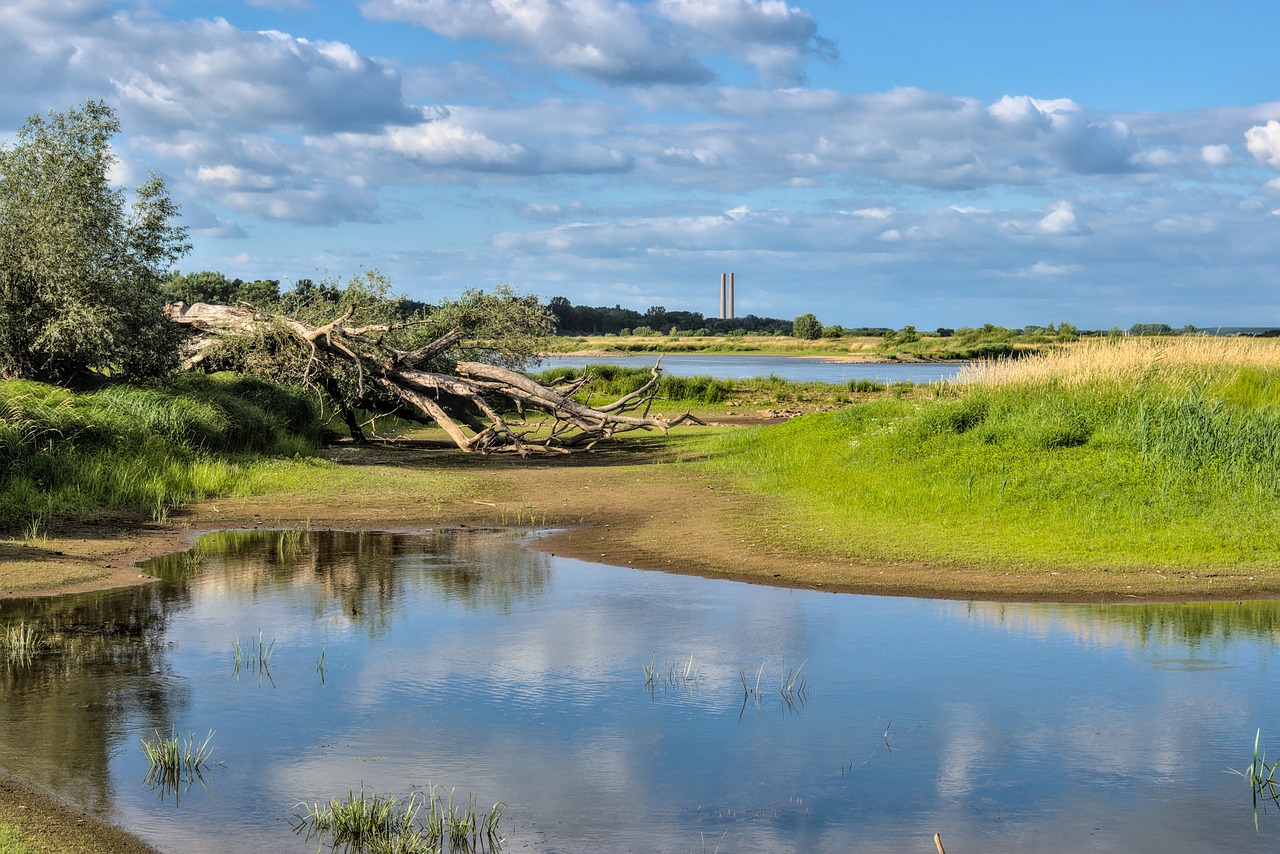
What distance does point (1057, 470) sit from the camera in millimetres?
17266

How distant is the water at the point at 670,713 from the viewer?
6.57 meters

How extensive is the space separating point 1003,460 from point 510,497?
318 inches

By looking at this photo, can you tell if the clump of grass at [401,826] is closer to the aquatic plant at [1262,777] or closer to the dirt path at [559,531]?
the dirt path at [559,531]

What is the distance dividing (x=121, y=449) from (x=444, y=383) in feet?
26.9

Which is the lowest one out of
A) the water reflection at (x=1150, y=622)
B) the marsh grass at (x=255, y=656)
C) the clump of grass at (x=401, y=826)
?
the clump of grass at (x=401, y=826)

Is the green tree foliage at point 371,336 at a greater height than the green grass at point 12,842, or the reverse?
the green tree foliage at point 371,336

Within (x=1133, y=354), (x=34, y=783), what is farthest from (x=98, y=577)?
(x=1133, y=354)

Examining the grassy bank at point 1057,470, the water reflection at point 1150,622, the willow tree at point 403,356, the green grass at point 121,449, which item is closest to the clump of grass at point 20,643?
the green grass at point 121,449

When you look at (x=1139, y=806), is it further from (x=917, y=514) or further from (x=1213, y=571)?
(x=917, y=514)

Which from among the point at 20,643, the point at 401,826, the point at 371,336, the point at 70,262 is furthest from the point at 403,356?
the point at 401,826

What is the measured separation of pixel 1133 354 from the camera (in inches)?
910

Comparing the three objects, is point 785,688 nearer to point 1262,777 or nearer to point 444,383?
point 1262,777

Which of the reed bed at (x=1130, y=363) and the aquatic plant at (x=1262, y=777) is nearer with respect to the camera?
the aquatic plant at (x=1262, y=777)

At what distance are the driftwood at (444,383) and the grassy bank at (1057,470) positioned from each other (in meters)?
4.32
